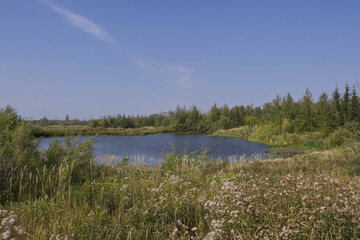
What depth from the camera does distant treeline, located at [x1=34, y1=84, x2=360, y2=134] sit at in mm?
23500

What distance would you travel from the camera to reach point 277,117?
108 feet

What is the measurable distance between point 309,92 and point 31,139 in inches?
1467

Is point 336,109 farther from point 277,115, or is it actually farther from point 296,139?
point 277,115

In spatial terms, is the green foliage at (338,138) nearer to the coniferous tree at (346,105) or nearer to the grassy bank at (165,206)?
the coniferous tree at (346,105)

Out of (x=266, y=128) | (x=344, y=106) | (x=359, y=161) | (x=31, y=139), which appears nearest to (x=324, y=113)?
(x=344, y=106)

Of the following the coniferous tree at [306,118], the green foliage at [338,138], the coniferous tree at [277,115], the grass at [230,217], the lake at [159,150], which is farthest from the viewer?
the coniferous tree at [277,115]

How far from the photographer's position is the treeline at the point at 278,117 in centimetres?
2353

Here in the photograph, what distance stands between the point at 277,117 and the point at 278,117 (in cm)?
14

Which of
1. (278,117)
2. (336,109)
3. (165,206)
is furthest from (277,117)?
(165,206)

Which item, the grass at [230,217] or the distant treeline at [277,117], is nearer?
the grass at [230,217]

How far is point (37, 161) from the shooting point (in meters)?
4.58

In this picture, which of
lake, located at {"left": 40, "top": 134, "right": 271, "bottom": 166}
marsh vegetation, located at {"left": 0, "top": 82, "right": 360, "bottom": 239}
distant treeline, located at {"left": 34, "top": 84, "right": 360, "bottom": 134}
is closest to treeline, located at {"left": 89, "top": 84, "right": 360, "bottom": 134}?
distant treeline, located at {"left": 34, "top": 84, "right": 360, "bottom": 134}

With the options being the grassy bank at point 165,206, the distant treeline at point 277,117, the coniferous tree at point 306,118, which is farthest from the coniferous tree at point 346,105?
the grassy bank at point 165,206

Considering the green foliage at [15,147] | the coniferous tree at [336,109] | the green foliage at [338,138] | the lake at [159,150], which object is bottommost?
the lake at [159,150]
